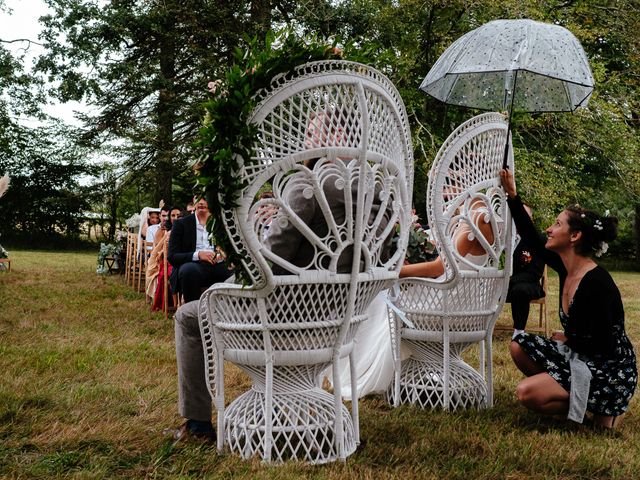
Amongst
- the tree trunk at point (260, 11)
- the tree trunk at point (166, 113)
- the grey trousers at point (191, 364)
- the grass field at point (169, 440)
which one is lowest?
the grass field at point (169, 440)

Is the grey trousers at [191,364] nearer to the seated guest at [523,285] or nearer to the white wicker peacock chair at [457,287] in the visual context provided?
the white wicker peacock chair at [457,287]

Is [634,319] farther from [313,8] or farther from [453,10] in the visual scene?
[313,8]

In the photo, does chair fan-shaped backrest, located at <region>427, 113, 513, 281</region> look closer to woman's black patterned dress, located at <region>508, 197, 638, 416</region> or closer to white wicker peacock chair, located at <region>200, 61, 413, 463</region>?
woman's black patterned dress, located at <region>508, 197, 638, 416</region>

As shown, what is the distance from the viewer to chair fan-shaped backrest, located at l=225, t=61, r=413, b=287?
9.00 ft

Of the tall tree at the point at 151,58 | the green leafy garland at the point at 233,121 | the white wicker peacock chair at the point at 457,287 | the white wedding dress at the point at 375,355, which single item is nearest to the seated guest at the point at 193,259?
the white wedding dress at the point at 375,355

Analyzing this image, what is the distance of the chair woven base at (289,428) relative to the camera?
302 centimetres

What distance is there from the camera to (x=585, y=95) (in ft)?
14.7

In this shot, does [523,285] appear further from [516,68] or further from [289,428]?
[289,428]

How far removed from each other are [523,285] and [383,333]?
91.1 inches

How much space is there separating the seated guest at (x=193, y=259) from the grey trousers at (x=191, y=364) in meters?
2.93

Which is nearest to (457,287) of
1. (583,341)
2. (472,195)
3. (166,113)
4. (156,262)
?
(472,195)

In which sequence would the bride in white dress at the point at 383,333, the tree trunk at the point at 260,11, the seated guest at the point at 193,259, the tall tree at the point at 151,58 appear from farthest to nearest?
1. the tall tree at the point at 151,58
2. the tree trunk at the point at 260,11
3. the seated guest at the point at 193,259
4. the bride in white dress at the point at 383,333

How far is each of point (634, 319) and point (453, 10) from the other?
6849 millimetres

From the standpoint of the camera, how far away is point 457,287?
405 cm
